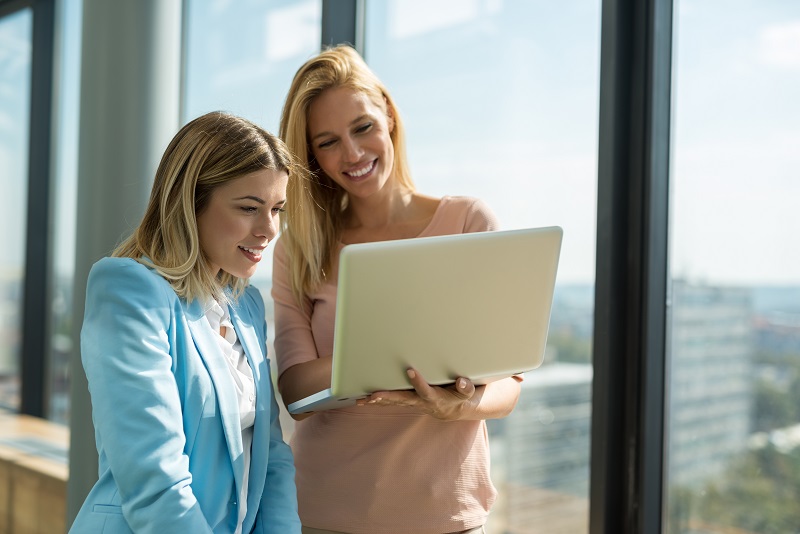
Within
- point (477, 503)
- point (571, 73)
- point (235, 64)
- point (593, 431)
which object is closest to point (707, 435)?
point (593, 431)

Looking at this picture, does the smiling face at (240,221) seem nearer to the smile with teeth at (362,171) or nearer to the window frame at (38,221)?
the smile with teeth at (362,171)

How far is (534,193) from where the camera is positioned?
195 centimetres

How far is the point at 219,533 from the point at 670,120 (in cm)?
125

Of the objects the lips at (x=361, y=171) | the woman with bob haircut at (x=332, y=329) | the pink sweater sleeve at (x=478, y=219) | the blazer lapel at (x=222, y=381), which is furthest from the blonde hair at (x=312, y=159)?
the blazer lapel at (x=222, y=381)

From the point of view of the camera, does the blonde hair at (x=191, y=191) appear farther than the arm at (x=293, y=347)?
No

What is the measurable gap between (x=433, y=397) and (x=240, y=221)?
439 millimetres

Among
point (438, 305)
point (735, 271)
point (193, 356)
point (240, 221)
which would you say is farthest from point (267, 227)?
point (735, 271)

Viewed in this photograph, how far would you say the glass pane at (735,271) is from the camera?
1.60 metres

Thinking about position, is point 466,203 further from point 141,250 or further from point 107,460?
point 107,460

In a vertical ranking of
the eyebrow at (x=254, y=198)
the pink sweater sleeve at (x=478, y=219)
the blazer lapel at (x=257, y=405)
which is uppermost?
the eyebrow at (x=254, y=198)

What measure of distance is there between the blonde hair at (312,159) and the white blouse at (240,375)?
243 millimetres

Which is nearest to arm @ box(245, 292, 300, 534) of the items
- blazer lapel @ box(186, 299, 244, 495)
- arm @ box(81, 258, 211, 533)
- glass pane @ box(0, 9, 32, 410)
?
blazer lapel @ box(186, 299, 244, 495)

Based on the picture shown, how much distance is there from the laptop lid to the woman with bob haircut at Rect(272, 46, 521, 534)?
0.53 feet

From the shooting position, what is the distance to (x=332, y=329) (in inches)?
63.2
